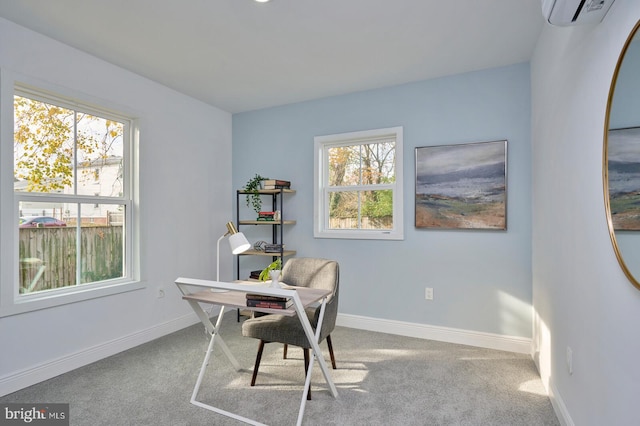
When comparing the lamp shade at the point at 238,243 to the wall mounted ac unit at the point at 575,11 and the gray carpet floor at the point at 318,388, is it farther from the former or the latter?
the wall mounted ac unit at the point at 575,11

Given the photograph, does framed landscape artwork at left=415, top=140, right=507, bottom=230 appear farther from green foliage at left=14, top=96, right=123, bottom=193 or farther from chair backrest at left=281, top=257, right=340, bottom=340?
green foliage at left=14, top=96, right=123, bottom=193

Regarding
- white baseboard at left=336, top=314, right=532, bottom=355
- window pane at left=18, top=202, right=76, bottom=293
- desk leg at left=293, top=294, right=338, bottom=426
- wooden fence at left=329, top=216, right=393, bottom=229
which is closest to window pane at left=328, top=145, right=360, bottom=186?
wooden fence at left=329, top=216, right=393, bottom=229

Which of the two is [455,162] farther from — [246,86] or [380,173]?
[246,86]

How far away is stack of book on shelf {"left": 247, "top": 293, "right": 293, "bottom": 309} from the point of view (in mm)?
1920

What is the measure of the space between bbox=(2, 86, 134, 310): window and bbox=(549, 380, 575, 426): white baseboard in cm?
341

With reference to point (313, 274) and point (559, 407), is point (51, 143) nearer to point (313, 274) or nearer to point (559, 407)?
point (313, 274)

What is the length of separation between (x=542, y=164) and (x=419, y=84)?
4.72 feet

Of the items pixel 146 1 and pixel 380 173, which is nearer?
pixel 146 1

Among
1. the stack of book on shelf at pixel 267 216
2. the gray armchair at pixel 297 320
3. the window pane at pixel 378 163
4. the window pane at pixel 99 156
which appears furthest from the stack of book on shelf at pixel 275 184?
the window pane at pixel 99 156

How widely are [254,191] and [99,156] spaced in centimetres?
151

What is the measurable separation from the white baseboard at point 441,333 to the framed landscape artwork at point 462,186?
0.98 metres

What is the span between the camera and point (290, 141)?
13.6ft

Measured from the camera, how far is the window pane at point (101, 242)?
9.75ft

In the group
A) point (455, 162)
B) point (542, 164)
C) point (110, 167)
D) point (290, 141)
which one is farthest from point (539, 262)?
point (110, 167)
